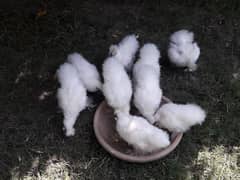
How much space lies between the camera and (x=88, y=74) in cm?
279

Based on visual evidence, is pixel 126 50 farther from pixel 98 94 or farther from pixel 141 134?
pixel 141 134

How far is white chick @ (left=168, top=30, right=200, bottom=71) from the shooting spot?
2969 millimetres

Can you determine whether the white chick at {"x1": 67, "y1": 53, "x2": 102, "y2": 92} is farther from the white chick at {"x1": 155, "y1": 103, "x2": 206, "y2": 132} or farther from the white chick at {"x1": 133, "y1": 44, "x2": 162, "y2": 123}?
the white chick at {"x1": 155, "y1": 103, "x2": 206, "y2": 132}

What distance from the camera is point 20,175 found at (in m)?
2.49

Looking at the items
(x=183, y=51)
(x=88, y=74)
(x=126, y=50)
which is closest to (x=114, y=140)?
(x=88, y=74)

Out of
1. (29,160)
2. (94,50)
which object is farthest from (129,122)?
(94,50)

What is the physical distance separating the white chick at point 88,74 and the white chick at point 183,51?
615 mm

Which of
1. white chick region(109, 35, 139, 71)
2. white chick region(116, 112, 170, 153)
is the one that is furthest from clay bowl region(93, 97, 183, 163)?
white chick region(109, 35, 139, 71)

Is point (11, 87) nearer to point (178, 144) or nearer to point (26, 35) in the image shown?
point (26, 35)

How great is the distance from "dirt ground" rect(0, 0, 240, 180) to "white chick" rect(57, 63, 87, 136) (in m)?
0.11

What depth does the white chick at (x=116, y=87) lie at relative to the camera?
2.57 meters

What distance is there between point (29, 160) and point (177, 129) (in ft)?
3.18

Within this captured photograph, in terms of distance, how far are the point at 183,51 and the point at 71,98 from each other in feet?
3.08

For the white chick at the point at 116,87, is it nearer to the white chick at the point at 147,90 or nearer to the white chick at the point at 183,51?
the white chick at the point at 147,90
